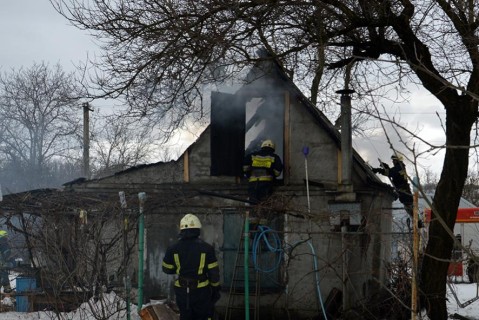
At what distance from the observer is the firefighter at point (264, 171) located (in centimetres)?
1177

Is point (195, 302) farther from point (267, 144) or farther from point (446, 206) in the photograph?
point (446, 206)

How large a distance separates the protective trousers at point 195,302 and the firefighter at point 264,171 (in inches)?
131

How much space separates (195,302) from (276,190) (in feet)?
13.5

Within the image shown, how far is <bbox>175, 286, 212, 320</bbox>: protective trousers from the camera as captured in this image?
8.62 metres

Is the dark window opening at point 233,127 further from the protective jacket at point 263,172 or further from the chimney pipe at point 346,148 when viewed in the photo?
the chimney pipe at point 346,148

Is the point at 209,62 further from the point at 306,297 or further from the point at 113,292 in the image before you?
the point at 306,297

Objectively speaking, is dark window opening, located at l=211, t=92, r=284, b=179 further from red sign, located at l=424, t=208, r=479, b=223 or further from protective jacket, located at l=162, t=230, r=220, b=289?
red sign, located at l=424, t=208, r=479, b=223

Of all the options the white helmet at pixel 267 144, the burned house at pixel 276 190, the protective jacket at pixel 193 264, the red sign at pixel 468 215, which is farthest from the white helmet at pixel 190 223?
the red sign at pixel 468 215

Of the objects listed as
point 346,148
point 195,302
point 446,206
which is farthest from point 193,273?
point 346,148

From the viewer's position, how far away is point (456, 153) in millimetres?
10156

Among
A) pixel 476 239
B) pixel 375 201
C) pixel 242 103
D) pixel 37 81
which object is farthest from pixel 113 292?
pixel 37 81

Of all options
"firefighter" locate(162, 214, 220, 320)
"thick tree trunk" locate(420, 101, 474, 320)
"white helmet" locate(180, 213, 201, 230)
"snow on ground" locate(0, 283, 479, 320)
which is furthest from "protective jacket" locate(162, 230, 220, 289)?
"thick tree trunk" locate(420, 101, 474, 320)

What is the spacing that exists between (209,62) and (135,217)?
286cm

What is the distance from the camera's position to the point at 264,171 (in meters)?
11.8
